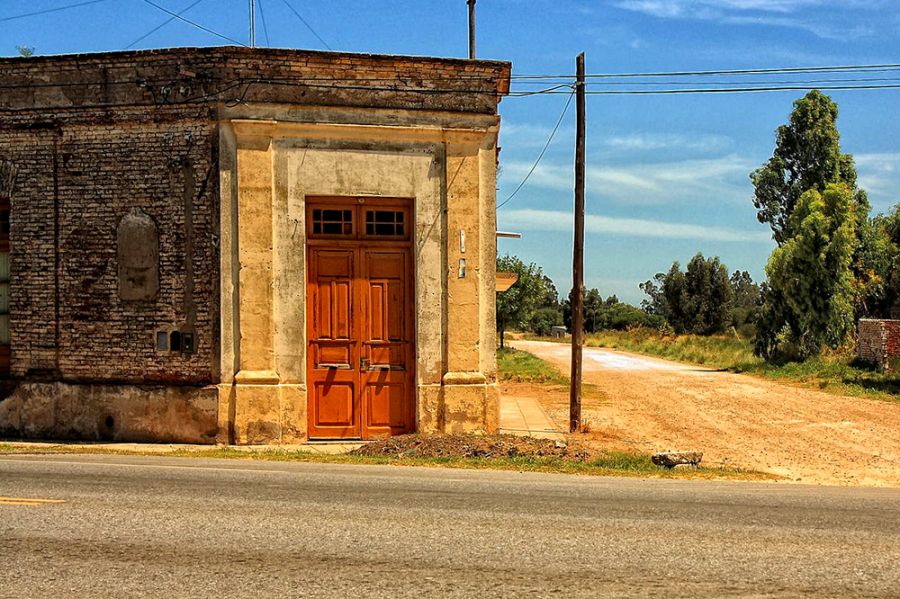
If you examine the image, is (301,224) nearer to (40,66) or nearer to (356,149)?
(356,149)

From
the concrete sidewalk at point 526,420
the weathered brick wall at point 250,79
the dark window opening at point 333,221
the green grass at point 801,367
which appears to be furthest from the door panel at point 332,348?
the green grass at point 801,367

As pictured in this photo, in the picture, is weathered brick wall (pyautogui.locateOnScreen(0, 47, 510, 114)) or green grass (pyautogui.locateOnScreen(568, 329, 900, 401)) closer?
weathered brick wall (pyautogui.locateOnScreen(0, 47, 510, 114))

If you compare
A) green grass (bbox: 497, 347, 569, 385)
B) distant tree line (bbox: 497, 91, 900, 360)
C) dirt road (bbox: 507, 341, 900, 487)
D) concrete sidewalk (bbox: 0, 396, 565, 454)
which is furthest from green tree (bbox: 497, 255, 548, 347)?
concrete sidewalk (bbox: 0, 396, 565, 454)

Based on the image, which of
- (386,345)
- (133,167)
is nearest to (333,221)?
(386,345)

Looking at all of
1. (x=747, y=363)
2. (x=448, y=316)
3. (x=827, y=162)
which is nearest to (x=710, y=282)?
(x=827, y=162)

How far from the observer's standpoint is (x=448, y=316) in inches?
546

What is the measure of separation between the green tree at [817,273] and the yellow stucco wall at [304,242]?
73.8 ft

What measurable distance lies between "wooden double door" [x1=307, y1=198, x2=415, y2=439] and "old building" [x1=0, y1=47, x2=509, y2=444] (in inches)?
1.2

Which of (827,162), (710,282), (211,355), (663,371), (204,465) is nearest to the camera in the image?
(204,465)

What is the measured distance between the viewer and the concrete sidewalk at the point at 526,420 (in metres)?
15.0

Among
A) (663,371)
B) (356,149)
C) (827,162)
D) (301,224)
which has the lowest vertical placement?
(663,371)

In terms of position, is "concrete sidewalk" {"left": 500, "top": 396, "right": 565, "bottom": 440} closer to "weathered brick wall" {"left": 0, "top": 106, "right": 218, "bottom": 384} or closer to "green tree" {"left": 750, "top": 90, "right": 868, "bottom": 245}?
"weathered brick wall" {"left": 0, "top": 106, "right": 218, "bottom": 384}

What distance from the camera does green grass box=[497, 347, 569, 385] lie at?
2881 centimetres

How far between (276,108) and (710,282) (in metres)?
70.5
